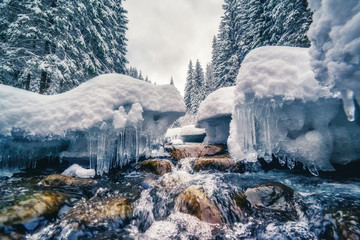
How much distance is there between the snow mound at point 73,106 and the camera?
418 cm

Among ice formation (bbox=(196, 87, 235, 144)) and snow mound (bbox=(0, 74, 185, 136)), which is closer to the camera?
snow mound (bbox=(0, 74, 185, 136))

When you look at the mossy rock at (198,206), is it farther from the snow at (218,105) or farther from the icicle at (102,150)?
the snow at (218,105)

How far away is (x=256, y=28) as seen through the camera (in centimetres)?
1541

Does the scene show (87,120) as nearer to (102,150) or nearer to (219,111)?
(102,150)

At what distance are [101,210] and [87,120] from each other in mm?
2398

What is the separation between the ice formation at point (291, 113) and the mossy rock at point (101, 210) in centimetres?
330

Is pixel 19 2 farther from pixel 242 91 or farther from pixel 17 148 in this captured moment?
pixel 242 91

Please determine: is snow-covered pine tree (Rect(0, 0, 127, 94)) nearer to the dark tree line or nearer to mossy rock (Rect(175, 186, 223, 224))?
mossy rock (Rect(175, 186, 223, 224))

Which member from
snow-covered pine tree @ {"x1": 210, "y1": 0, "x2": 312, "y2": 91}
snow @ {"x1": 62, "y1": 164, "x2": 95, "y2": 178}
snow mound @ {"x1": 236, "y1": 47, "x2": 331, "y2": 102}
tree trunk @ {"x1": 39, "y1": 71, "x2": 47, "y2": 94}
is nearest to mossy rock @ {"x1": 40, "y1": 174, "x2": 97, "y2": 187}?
snow @ {"x1": 62, "y1": 164, "x2": 95, "y2": 178}

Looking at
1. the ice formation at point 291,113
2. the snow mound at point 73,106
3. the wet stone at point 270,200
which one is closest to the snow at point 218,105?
the ice formation at point 291,113

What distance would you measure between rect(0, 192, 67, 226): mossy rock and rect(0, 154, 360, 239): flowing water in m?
0.09

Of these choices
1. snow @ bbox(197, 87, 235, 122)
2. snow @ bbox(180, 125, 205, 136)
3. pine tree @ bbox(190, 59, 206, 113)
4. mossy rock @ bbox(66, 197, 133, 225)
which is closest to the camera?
mossy rock @ bbox(66, 197, 133, 225)

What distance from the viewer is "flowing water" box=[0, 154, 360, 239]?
244cm

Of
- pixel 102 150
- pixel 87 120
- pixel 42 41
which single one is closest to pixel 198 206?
pixel 102 150
